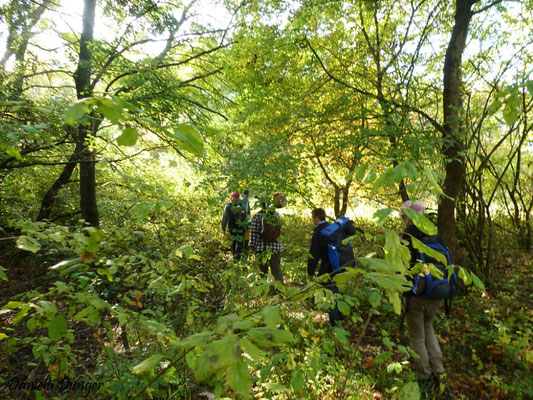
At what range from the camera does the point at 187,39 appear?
6.41m

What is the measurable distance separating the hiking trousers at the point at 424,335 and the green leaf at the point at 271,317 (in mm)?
2706

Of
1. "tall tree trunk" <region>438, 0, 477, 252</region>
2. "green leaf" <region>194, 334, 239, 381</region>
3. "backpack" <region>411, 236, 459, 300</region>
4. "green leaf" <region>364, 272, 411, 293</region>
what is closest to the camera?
"green leaf" <region>194, 334, 239, 381</region>

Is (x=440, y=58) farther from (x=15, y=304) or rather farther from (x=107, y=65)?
(x=15, y=304)

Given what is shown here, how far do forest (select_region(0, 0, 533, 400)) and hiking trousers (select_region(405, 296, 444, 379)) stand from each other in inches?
2.5

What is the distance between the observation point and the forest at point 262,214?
5.48 ft

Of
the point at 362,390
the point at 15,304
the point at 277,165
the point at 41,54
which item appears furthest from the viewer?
the point at 41,54

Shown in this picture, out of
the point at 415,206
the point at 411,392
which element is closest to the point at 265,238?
the point at 415,206

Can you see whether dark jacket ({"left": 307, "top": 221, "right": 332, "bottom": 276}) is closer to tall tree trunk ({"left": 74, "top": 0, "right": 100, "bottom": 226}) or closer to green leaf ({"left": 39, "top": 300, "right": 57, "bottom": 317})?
green leaf ({"left": 39, "top": 300, "right": 57, "bottom": 317})

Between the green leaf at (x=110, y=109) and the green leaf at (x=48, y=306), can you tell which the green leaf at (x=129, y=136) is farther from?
the green leaf at (x=48, y=306)

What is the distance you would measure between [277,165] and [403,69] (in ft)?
10.9

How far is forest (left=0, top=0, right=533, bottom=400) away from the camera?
167cm

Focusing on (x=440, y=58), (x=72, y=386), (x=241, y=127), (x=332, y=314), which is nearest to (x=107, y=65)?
(x=241, y=127)

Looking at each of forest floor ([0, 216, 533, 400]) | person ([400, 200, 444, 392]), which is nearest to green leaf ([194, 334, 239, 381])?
forest floor ([0, 216, 533, 400])

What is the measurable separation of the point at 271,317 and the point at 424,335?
10.2 ft
